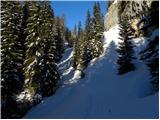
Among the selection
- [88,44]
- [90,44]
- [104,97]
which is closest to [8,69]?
[104,97]

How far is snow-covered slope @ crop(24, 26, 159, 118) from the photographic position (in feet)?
91.5

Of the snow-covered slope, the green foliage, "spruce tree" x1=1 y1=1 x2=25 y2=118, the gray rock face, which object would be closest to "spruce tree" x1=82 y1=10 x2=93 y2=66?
the green foliage

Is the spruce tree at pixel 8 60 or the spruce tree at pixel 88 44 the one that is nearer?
the spruce tree at pixel 8 60

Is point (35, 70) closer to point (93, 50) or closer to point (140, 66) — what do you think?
point (140, 66)

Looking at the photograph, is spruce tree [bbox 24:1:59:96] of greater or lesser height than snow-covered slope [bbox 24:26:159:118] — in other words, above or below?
above

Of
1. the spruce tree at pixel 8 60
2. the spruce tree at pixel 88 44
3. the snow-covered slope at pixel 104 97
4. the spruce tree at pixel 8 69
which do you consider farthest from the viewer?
the spruce tree at pixel 88 44

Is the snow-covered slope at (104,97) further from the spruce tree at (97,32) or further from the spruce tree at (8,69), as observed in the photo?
the spruce tree at (97,32)

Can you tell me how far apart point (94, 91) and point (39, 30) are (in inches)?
429

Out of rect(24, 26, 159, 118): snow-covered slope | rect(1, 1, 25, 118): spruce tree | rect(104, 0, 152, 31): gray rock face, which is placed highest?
rect(104, 0, 152, 31): gray rock face

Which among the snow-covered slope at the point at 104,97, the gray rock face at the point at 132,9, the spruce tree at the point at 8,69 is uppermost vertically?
the gray rock face at the point at 132,9

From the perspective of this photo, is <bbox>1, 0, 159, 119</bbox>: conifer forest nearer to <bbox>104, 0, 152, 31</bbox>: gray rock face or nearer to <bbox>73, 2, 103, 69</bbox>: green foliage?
<bbox>73, 2, 103, 69</bbox>: green foliage

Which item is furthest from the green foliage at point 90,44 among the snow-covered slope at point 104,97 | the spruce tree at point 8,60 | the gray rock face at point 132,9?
the spruce tree at point 8,60

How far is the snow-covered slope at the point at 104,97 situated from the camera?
2788cm

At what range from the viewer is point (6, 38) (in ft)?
116
